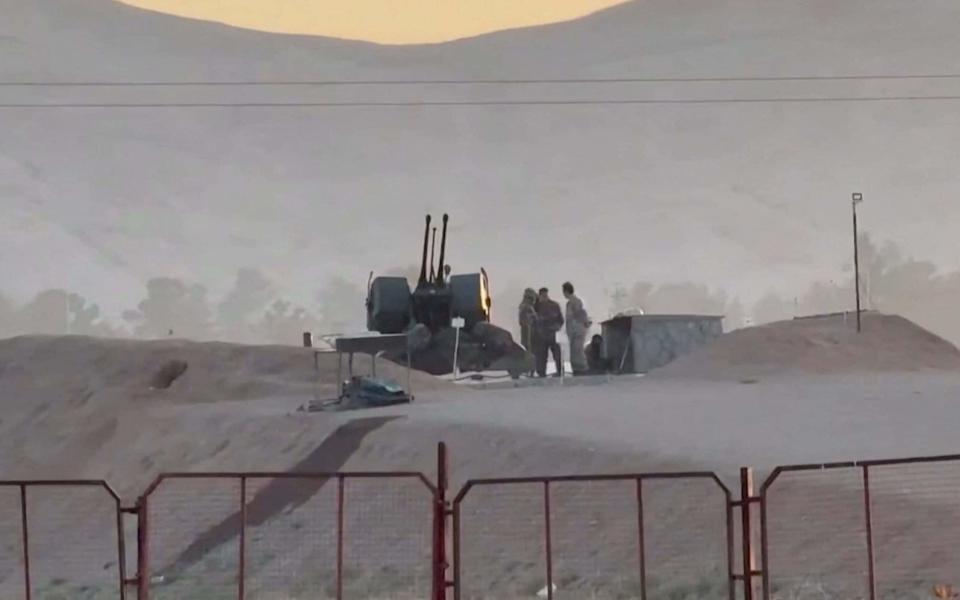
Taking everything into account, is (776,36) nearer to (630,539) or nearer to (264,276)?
(264,276)

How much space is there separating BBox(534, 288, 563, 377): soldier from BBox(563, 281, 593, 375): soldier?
0.70 ft

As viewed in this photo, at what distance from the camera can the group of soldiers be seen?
2667 cm

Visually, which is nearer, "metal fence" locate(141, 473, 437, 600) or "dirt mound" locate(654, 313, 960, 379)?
"metal fence" locate(141, 473, 437, 600)

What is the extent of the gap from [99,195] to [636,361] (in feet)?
126

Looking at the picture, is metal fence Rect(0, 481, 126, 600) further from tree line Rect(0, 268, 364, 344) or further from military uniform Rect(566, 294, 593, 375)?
tree line Rect(0, 268, 364, 344)

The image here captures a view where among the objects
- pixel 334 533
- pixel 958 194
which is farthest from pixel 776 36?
pixel 334 533

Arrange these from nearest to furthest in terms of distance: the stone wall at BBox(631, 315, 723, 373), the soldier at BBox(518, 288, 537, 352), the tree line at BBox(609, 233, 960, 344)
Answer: the soldier at BBox(518, 288, 537, 352)
the stone wall at BBox(631, 315, 723, 373)
the tree line at BBox(609, 233, 960, 344)

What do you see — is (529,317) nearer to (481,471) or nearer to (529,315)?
(529,315)

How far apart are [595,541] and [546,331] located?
15.1 meters

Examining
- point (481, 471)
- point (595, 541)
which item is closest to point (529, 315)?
point (481, 471)

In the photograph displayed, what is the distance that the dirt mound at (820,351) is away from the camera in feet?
83.7

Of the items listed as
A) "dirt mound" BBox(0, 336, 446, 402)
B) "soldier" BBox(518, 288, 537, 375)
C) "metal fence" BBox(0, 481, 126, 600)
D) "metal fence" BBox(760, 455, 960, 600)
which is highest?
"soldier" BBox(518, 288, 537, 375)

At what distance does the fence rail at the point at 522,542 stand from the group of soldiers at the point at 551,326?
12196 millimetres

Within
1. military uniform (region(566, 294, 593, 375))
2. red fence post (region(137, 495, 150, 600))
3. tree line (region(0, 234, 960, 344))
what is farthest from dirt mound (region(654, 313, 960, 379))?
tree line (region(0, 234, 960, 344))
